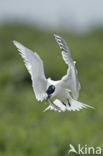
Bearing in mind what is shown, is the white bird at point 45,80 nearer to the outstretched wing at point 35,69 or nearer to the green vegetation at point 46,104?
the outstretched wing at point 35,69

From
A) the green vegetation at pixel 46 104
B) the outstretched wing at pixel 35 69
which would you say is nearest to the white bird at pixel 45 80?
the outstretched wing at pixel 35 69

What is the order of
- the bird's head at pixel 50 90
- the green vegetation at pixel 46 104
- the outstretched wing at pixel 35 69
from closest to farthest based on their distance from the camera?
the bird's head at pixel 50 90
the outstretched wing at pixel 35 69
the green vegetation at pixel 46 104

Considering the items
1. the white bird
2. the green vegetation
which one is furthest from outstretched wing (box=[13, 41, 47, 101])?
the green vegetation

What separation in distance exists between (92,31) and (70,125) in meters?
7.76

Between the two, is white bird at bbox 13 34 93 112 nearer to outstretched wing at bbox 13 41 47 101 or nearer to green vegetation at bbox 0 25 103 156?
outstretched wing at bbox 13 41 47 101

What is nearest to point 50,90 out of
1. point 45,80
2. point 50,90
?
point 50,90

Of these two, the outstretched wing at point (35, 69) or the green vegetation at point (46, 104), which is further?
the green vegetation at point (46, 104)

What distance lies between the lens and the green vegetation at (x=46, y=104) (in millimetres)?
7625

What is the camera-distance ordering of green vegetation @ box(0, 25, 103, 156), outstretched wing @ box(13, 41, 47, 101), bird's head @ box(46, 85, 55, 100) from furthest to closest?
1. green vegetation @ box(0, 25, 103, 156)
2. outstretched wing @ box(13, 41, 47, 101)
3. bird's head @ box(46, 85, 55, 100)

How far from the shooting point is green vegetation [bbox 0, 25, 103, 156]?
7.62m

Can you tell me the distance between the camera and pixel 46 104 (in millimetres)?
7020

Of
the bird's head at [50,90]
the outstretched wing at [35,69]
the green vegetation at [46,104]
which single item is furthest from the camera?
the green vegetation at [46,104]

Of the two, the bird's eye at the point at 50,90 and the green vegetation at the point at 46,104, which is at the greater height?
the bird's eye at the point at 50,90

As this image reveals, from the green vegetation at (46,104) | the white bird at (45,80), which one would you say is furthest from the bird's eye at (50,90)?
the green vegetation at (46,104)
